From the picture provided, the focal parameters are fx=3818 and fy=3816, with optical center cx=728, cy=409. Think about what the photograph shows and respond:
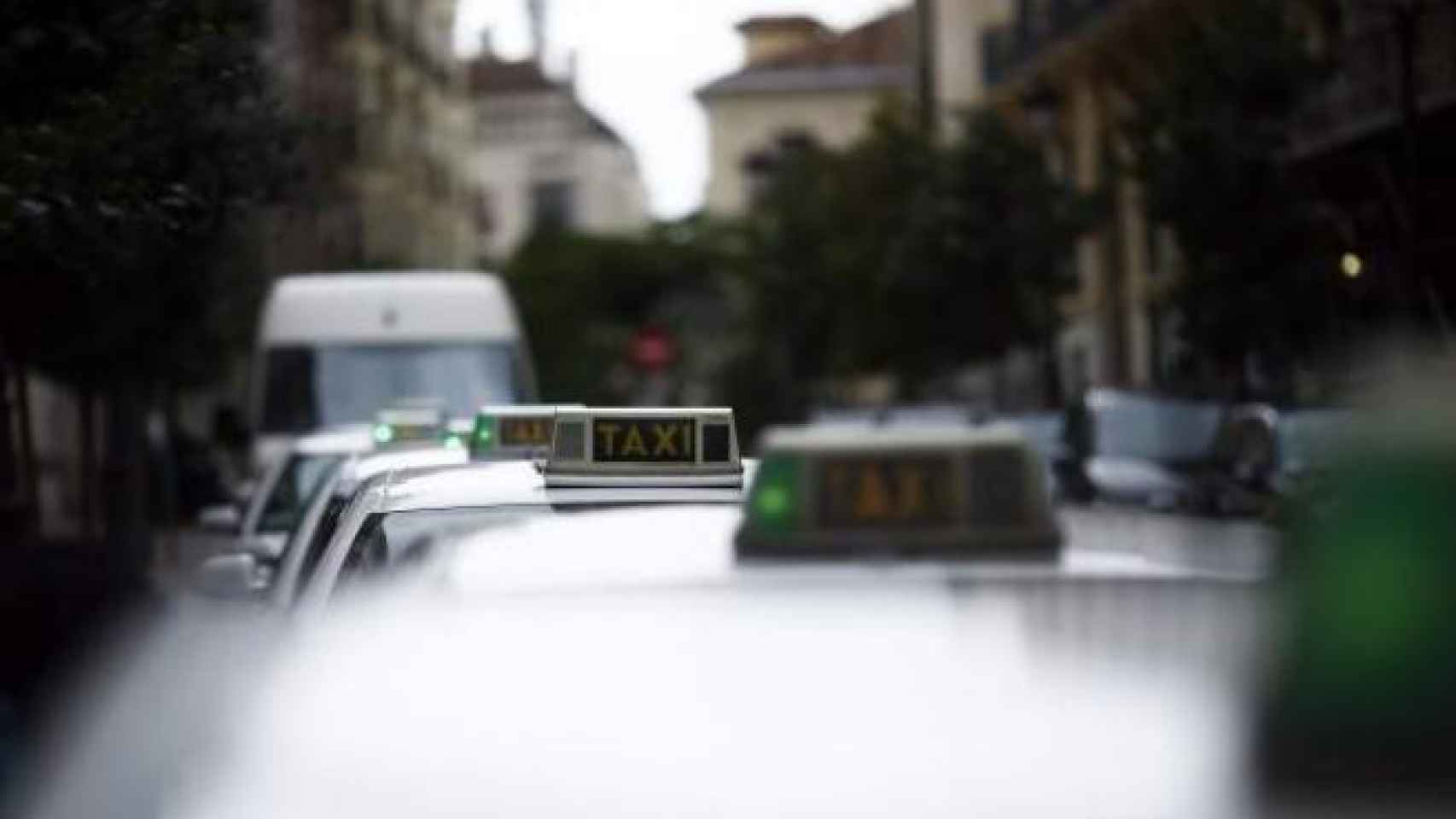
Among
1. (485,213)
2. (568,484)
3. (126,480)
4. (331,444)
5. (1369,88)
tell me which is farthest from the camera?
(485,213)

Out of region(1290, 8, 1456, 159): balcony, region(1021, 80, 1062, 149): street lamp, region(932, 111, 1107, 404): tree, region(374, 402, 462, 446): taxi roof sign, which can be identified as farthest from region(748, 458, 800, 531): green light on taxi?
region(932, 111, 1107, 404): tree

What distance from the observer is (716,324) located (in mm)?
95500

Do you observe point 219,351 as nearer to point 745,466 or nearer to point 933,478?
point 745,466

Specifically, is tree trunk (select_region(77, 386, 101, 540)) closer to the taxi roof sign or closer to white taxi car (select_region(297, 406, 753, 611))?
the taxi roof sign

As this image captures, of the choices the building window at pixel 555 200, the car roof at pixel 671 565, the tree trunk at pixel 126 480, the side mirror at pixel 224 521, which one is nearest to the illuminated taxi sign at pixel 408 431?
the side mirror at pixel 224 521

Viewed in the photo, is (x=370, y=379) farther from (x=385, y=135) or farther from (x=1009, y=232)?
(x=385, y=135)

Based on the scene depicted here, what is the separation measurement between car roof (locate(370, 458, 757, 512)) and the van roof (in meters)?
20.0

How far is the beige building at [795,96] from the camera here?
10688 cm

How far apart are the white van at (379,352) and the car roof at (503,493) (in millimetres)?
19625

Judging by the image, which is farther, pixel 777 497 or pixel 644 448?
pixel 644 448

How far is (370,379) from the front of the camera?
29234 mm

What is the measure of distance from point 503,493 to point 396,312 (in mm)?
20856

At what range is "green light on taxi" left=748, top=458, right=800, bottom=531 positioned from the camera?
5.37 meters

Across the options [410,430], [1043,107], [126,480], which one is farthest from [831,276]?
[410,430]
